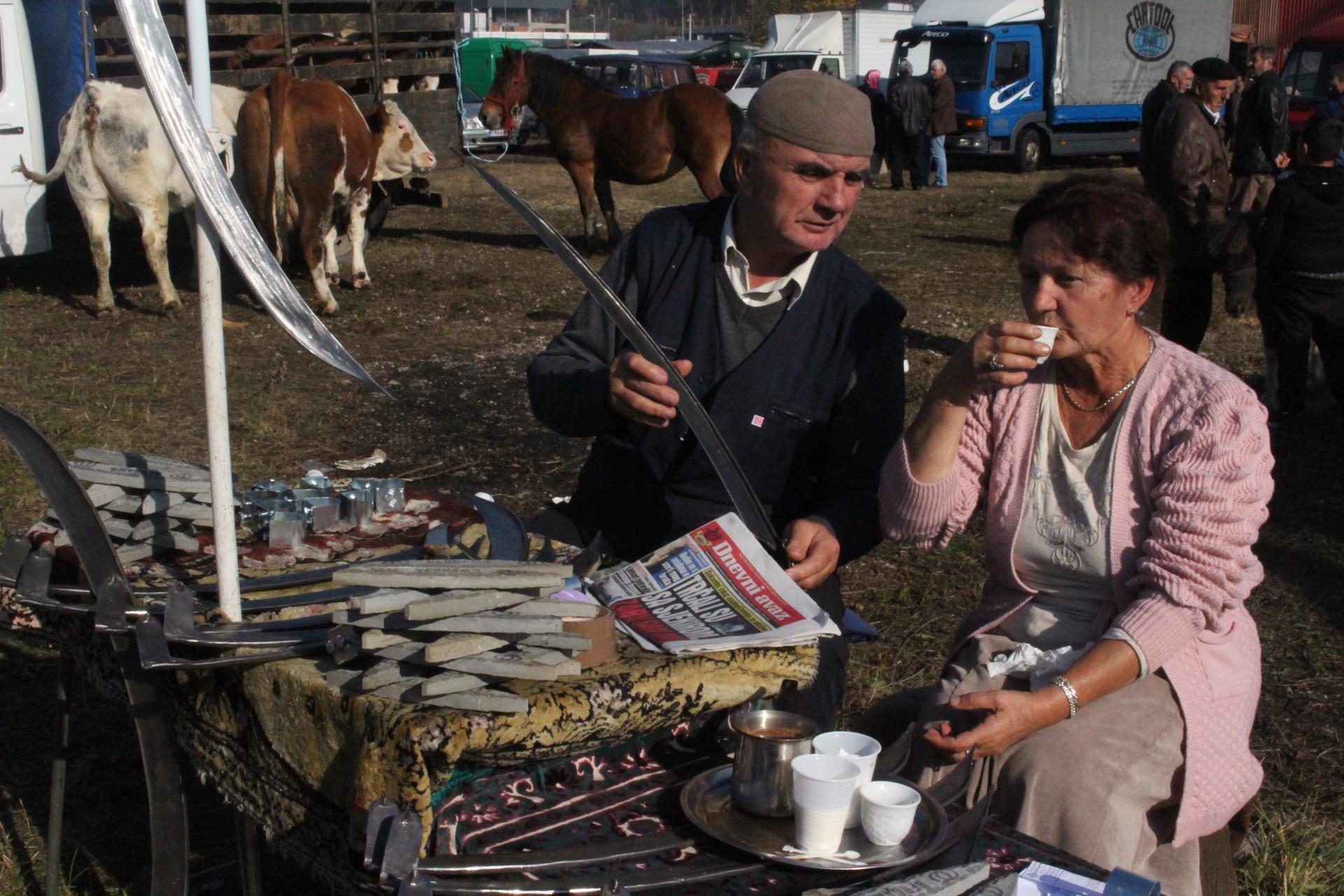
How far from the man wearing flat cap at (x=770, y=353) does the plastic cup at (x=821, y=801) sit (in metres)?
0.74

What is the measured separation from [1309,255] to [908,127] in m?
12.8

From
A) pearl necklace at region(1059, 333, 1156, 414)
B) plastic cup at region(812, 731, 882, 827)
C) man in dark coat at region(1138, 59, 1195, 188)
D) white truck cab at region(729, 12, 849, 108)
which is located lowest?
plastic cup at region(812, 731, 882, 827)

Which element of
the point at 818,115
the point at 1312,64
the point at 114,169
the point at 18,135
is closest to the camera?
the point at 818,115

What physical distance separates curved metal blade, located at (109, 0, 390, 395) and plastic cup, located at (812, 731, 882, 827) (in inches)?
30.1

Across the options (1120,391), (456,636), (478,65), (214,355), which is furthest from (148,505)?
(478,65)

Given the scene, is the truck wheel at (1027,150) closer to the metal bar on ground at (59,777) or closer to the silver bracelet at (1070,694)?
the silver bracelet at (1070,694)

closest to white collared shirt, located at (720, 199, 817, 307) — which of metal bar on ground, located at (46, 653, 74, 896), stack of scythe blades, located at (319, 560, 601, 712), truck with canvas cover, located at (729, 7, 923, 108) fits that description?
stack of scythe blades, located at (319, 560, 601, 712)

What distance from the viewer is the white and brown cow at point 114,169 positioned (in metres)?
8.30

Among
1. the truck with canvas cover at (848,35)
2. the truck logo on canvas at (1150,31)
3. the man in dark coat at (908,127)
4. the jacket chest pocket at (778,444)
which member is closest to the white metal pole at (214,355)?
the jacket chest pocket at (778,444)

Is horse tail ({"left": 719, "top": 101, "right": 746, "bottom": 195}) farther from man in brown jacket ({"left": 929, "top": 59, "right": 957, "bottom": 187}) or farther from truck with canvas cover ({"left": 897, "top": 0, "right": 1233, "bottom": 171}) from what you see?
truck with canvas cover ({"left": 897, "top": 0, "right": 1233, "bottom": 171})

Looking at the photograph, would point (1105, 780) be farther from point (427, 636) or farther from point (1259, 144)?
point (1259, 144)

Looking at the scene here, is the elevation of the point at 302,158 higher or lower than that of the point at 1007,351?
higher

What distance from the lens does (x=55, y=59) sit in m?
→ 9.15

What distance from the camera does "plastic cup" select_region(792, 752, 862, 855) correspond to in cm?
167
